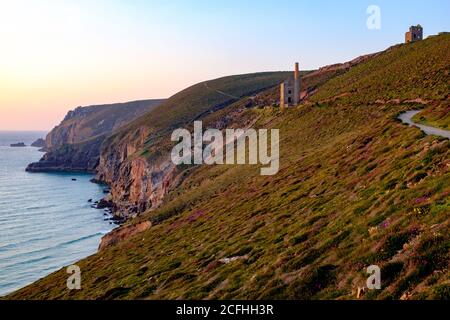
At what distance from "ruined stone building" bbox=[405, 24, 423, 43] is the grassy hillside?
87.3 meters

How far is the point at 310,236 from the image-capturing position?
794 inches

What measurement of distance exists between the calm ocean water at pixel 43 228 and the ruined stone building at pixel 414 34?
105661mm

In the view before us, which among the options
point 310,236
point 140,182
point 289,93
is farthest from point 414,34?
point 310,236

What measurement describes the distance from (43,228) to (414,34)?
11912cm

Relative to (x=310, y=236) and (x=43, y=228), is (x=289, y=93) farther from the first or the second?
(x=310, y=236)

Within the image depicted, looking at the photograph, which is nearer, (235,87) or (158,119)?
(158,119)

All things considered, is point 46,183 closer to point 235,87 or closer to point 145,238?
point 235,87

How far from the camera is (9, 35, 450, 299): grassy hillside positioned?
14.3m

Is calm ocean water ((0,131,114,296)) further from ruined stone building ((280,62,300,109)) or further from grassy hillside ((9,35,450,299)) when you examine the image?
ruined stone building ((280,62,300,109))

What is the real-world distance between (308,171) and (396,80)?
4591 centimetres

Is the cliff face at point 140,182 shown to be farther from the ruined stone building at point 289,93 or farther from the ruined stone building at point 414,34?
the ruined stone building at point 414,34

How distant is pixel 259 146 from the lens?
239 ft
